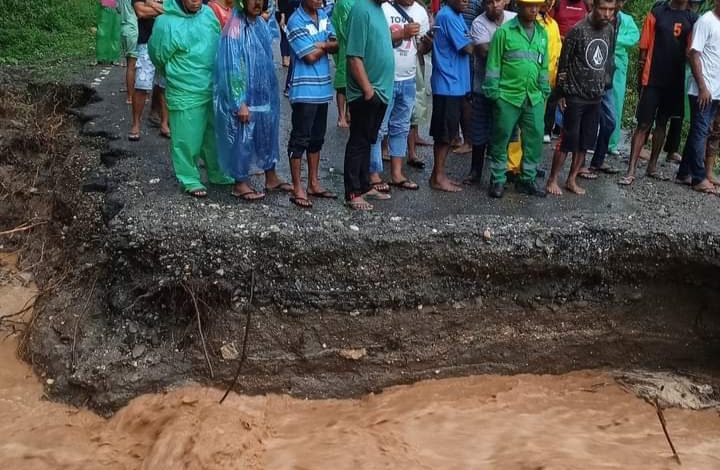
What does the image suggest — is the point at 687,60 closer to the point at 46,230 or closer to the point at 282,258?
the point at 282,258

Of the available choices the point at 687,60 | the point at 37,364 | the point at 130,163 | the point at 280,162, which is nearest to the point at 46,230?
the point at 130,163

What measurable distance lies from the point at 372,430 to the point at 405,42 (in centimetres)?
287

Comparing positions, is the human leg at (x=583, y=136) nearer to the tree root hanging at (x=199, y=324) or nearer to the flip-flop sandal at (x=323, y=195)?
the flip-flop sandal at (x=323, y=195)

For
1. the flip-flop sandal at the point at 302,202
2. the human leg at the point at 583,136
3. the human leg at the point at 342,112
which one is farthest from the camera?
the human leg at the point at 342,112

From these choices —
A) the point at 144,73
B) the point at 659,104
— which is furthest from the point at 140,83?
the point at 659,104

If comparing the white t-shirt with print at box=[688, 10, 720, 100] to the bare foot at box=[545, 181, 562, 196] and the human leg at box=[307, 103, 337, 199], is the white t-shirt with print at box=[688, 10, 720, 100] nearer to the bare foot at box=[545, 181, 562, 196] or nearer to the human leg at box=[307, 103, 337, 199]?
the bare foot at box=[545, 181, 562, 196]

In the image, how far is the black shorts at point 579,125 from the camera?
17.2 ft

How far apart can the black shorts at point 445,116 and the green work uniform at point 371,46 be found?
725 mm

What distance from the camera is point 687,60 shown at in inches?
216

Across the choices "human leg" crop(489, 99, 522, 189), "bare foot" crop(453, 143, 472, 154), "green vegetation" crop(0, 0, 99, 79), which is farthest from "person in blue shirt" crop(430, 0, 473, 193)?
"green vegetation" crop(0, 0, 99, 79)

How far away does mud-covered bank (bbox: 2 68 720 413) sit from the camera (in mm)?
4215

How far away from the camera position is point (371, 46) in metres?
4.43

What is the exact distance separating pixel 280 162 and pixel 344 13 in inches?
54.7

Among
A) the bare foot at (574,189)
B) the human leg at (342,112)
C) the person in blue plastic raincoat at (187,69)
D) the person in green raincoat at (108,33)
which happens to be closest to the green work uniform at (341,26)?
the person in blue plastic raincoat at (187,69)
